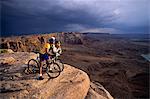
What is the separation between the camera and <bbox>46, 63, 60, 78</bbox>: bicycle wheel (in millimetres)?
12931

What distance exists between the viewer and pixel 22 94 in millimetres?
11117

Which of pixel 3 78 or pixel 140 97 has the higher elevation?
pixel 3 78

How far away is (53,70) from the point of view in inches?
523

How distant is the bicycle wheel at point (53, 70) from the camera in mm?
12931

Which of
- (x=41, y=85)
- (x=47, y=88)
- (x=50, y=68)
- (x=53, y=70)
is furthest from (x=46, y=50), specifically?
(x=47, y=88)

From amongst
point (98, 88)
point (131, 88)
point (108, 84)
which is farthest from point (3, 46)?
point (98, 88)

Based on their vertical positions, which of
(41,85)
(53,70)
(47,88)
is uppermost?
(53,70)

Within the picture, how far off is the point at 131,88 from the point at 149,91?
228 cm

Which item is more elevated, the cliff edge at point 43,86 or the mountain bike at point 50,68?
the mountain bike at point 50,68

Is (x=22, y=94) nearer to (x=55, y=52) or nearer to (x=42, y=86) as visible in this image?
(x=42, y=86)

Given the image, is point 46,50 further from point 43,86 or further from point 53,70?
point 43,86

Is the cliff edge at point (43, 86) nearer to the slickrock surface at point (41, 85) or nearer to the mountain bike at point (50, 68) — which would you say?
the slickrock surface at point (41, 85)

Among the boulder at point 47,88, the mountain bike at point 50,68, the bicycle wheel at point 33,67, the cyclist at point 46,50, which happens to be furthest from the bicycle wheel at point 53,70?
the bicycle wheel at point 33,67

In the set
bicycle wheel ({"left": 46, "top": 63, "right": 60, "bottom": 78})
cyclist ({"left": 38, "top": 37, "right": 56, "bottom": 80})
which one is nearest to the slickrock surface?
bicycle wheel ({"left": 46, "top": 63, "right": 60, "bottom": 78})
